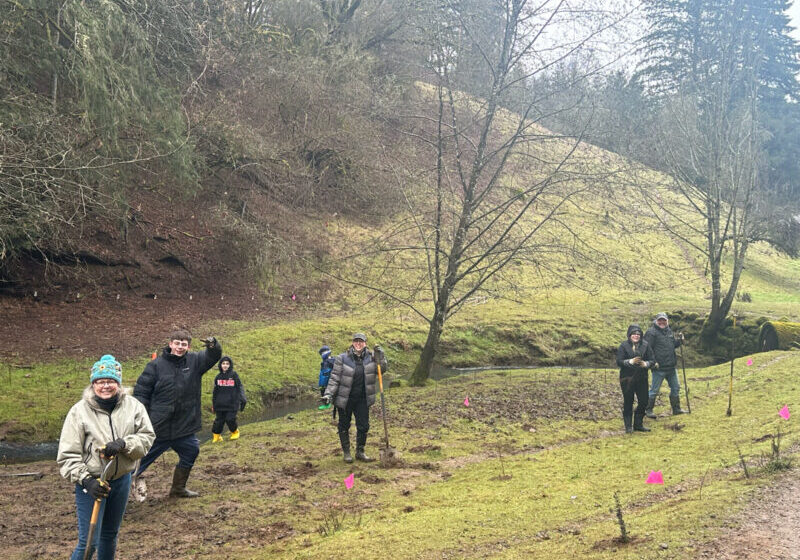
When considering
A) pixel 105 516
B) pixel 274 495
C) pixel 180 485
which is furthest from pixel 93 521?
pixel 274 495

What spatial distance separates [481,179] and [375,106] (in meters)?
3.72

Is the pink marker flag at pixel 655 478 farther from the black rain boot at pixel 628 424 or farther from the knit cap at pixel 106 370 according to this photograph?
the knit cap at pixel 106 370

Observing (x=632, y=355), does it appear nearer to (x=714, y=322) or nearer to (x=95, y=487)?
(x=95, y=487)

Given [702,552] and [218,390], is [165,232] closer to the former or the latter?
[218,390]

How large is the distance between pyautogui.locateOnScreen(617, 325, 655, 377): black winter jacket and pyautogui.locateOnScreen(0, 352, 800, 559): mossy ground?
111 centimetres

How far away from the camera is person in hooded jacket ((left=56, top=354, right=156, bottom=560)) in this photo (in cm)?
454

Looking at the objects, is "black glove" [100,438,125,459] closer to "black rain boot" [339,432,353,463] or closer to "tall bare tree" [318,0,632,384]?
"black rain boot" [339,432,353,463]

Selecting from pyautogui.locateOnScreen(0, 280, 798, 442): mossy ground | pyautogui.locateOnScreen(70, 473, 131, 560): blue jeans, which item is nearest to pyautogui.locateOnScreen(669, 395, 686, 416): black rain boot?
pyautogui.locateOnScreen(0, 280, 798, 442): mossy ground

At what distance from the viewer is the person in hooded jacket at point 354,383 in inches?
348

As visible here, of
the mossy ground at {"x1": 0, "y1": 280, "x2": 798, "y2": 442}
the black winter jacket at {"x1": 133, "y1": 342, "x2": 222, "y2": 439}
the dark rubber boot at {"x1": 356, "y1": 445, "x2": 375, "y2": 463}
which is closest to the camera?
the black winter jacket at {"x1": 133, "y1": 342, "x2": 222, "y2": 439}

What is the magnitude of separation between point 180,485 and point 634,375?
7.59 metres

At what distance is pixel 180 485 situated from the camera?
7.44 m

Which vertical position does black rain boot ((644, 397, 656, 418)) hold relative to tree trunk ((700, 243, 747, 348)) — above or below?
below

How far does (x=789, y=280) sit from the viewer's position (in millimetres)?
38281
